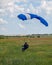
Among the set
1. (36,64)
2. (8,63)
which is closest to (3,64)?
(8,63)

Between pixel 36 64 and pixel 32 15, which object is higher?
pixel 32 15

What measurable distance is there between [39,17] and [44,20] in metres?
0.66

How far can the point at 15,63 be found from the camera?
92.9 feet

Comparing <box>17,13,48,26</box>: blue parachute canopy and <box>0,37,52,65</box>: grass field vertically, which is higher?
<box>17,13,48,26</box>: blue parachute canopy

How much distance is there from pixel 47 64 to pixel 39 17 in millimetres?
4741

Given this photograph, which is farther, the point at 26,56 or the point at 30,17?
the point at 26,56

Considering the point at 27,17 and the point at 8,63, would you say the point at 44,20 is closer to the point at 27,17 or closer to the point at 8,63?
the point at 27,17

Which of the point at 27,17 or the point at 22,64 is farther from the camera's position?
the point at 27,17

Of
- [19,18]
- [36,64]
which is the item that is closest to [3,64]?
[36,64]

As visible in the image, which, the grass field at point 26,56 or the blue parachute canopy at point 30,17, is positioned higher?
the blue parachute canopy at point 30,17

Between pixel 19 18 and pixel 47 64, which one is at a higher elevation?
pixel 19 18

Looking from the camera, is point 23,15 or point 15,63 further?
point 23,15

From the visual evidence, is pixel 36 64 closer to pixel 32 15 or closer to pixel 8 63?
pixel 8 63

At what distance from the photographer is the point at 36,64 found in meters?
28.3
